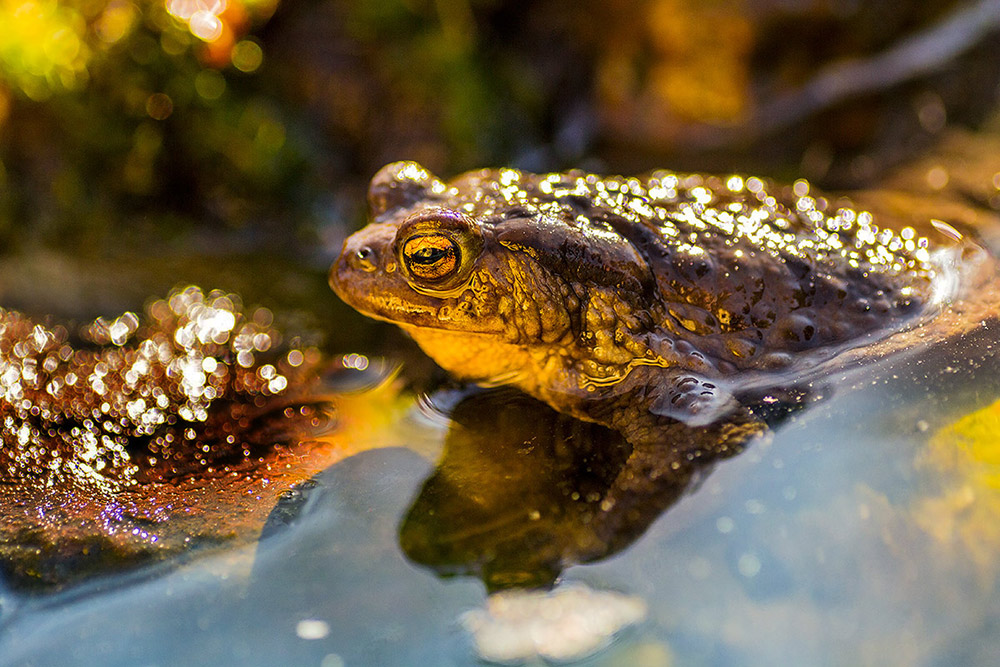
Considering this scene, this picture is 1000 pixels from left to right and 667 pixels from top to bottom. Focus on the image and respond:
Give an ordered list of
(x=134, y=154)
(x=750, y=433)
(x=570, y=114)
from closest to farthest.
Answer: (x=750, y=433), (x=134, y=154), (x=570, y=114)

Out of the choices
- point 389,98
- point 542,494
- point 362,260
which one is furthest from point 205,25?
point 542,494

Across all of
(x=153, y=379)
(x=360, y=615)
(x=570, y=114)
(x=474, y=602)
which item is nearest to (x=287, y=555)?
(x=360, y=615)

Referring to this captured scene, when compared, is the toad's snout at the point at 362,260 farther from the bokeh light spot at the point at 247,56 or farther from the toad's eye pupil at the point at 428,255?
the bokeh light spot at the point at 247,56

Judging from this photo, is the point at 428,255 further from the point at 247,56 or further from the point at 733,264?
the point at 247,56

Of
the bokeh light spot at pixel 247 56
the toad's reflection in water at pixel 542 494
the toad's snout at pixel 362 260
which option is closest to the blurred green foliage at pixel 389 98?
the bokeh light spot at pixel 247 56

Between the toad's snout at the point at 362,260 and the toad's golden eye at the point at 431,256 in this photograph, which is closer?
the toad's golden eye at the point at 431,256

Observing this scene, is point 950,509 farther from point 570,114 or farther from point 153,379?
point 570,114

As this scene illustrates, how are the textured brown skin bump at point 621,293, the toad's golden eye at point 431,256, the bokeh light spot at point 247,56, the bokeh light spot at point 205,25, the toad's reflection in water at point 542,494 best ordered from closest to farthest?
1. the toad's reflection in water at point 542,494
2. the toad's golden eye at point 431,256
3. the textured brown skin bump at point 621,293
4. the bokeh light spot at point 205,25
5. the bokeh light spot at point 247,56

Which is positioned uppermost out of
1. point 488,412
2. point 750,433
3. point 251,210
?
point 750,433
